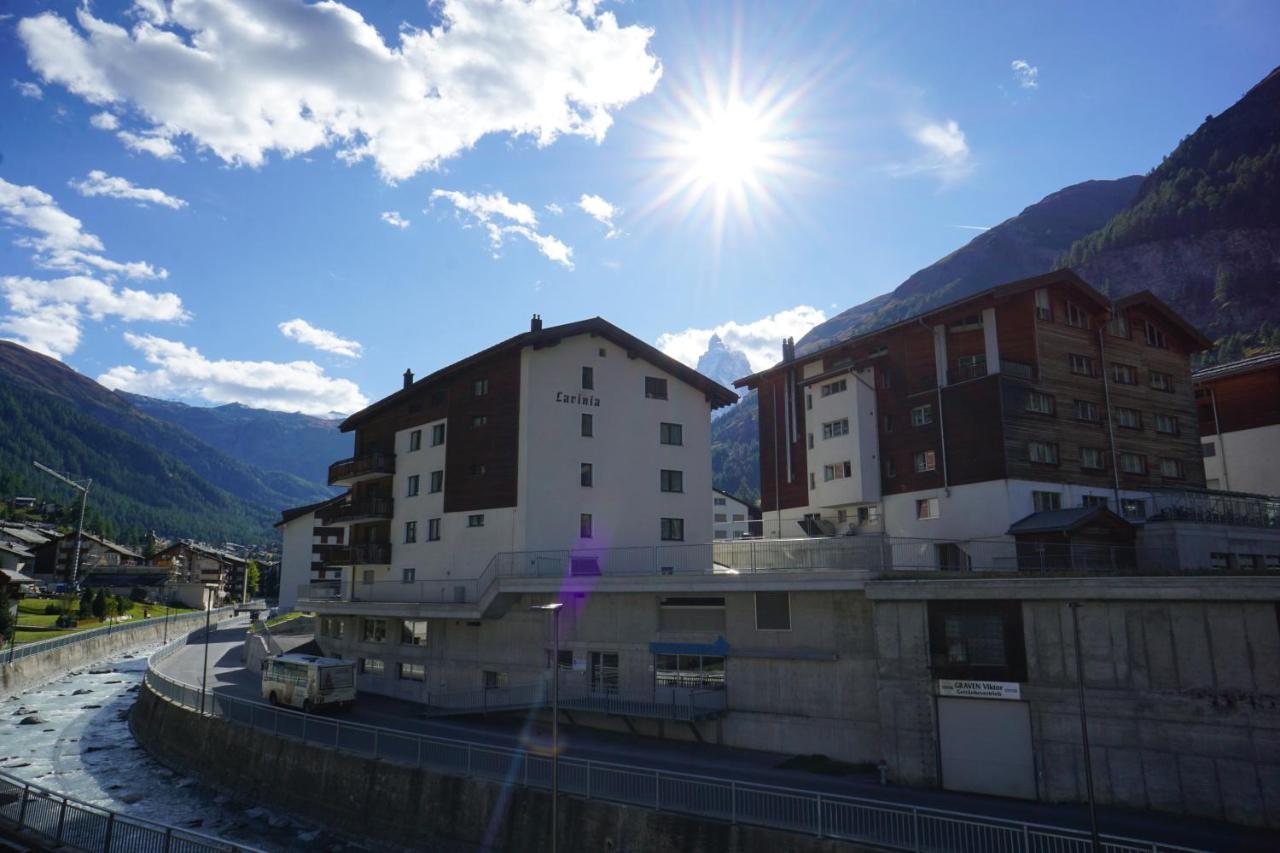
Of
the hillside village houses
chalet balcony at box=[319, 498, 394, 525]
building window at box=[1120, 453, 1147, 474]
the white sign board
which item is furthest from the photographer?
chalet balcony at box=[319, 498, 394, 525]

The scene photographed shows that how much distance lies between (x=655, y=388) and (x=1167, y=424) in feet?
112

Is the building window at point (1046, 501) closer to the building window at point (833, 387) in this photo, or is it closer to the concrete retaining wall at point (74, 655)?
the building window at point (833, 387)

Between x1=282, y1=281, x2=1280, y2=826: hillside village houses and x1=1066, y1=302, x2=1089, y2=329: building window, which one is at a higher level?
x1=1066, y1=302, x2=1089, y2=329: building window

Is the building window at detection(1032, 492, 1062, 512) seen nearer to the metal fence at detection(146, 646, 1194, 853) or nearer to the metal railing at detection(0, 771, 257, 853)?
the metal fence at detection(146, 646, 1194, 853)

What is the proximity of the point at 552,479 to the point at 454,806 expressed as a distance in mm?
19446

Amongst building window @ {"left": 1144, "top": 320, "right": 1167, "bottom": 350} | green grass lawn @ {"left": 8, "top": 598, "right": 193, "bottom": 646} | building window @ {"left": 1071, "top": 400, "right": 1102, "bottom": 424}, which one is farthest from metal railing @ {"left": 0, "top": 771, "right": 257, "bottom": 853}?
building window @ {"left": 1144, "top": 320, "right": 1167, "bottom": 350}

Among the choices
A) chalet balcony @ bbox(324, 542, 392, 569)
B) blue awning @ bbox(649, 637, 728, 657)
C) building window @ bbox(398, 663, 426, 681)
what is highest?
chalet balcony @ bbox(324, 542, 392, 569)

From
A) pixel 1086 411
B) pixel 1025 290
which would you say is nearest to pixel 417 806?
pixel 1025 290

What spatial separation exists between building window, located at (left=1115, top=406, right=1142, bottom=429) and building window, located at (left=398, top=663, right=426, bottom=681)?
145 ft

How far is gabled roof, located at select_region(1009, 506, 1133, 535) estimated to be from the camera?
40.8 m

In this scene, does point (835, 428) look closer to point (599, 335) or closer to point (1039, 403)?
point (1039, 403)

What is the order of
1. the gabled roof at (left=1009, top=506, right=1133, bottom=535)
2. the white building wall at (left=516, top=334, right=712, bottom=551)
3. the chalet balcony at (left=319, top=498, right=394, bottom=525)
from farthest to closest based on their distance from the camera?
the chalet balcony at (left=319, top=498, right=394, bottom=525) < the white building wall at (left=516, top=334, right=712, bottom=551) < the gabled roof at (left=1009, top=506, right=1133, bottom=535)

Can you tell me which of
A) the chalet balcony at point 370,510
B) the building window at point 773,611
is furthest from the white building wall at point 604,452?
the chalet balcony at point 370,510

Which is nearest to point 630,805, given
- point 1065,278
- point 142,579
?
point 1065,278
